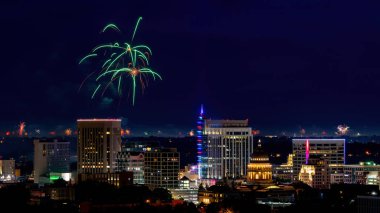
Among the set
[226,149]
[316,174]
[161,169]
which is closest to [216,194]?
[161,169]

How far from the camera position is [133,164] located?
129m

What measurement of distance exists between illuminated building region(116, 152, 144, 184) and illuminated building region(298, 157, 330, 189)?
64.4 feet

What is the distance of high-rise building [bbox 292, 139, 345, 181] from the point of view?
143625 mm

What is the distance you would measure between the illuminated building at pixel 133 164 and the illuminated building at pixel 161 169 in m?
4.39

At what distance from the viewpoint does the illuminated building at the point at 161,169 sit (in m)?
121

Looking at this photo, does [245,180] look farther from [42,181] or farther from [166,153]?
[42,181]

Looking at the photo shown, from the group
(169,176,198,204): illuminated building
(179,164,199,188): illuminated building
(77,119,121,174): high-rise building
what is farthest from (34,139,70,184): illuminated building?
(169,176,198,204): illuminated building

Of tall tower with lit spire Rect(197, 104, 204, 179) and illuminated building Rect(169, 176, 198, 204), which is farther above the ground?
tall tower with lit spire Rect(197, 104, 204, 179)

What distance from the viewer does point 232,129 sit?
138 m

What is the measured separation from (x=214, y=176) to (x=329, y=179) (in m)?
14.7

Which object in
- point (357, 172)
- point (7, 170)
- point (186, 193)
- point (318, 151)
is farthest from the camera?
point (7, 170)

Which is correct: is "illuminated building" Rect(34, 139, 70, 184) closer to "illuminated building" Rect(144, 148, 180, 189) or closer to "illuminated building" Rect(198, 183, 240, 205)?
"illuminated building" Rect(144, 148, 180, 189)

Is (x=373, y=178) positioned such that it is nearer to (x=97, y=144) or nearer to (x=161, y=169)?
(x=161, y=169)

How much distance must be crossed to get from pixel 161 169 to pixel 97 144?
12.5m
